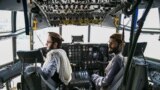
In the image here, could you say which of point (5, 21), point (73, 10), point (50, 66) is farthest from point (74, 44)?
point (5, 21)

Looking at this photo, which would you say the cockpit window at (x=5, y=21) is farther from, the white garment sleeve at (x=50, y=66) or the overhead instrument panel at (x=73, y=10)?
the white garment sleeve at (x=50, y=66)

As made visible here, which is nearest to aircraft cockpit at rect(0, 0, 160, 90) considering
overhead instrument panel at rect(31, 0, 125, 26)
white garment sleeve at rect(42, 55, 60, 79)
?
overhead instrument panel at rect(31, 0, 125, 26)

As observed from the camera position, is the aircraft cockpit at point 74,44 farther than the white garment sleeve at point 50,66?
No

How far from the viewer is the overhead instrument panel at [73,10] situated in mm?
2193

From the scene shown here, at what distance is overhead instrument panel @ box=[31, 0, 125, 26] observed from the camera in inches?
86.4

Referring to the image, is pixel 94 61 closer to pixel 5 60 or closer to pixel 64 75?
pixel 64 75

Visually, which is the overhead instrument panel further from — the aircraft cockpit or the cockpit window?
the cockpit window

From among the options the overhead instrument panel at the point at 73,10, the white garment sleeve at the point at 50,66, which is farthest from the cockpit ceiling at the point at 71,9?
the white garment sleeve at the point at 50,66

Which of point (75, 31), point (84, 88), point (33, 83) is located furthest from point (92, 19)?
point (75, 31)

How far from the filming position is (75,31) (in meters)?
6.16

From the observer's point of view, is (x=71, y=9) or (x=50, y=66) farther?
(x=71, y=9)

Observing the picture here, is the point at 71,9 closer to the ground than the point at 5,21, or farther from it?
farther from it

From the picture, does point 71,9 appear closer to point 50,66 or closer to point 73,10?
point 73,10

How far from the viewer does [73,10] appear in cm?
263
